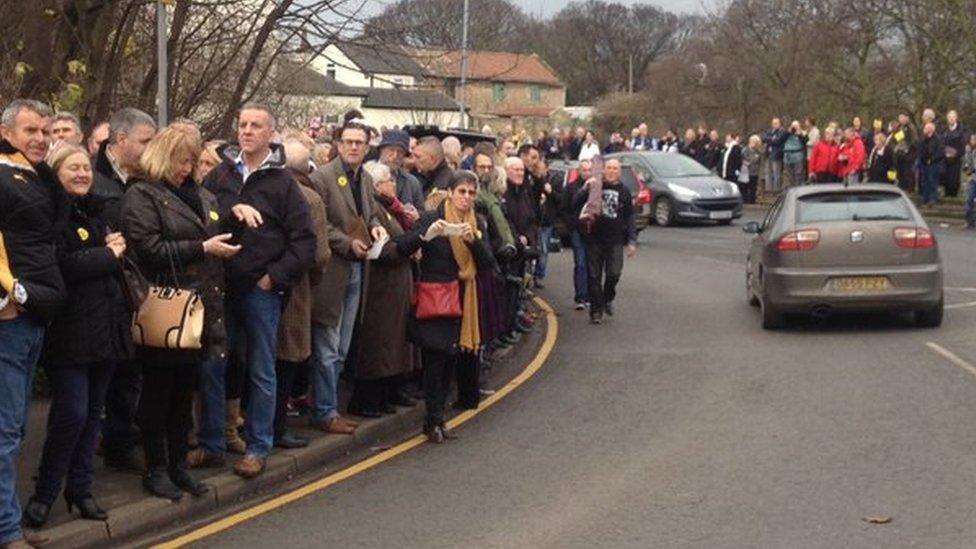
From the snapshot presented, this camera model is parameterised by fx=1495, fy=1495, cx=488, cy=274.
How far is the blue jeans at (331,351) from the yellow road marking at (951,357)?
5.68 metres

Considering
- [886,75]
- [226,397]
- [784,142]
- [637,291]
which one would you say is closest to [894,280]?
[637,291]

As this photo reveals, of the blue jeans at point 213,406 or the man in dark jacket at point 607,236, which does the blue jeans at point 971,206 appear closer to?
the man in dark jacket at point 607,236

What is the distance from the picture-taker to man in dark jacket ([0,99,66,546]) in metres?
6.95

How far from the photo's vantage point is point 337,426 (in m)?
10.4

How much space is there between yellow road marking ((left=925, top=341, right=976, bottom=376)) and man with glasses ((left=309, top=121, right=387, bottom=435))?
5696 millimetres

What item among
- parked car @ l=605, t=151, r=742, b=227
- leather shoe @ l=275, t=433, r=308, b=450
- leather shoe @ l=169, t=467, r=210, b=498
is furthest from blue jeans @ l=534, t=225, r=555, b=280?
parked car @ l=605, t=151, r=742, b=227

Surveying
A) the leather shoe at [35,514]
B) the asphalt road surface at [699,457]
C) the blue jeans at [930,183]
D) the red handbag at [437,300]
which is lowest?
the asphalt road surface at [699,457]

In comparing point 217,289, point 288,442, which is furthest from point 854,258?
point 217,289

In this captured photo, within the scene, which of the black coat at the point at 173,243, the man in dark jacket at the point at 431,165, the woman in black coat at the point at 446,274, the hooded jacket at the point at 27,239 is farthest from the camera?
the man in dark jacket at the point at 431,165

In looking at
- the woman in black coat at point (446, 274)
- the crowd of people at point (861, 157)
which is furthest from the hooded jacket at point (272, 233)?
the crowd of people at point (861, 157)

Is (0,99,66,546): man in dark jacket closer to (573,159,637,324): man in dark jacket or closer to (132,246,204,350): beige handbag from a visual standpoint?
(132,246,204,350): beige handbag

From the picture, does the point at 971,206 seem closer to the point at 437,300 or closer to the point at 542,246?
the point at 542,246

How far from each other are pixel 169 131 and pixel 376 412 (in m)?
3.58

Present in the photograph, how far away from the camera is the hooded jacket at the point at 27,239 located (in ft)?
22.7
